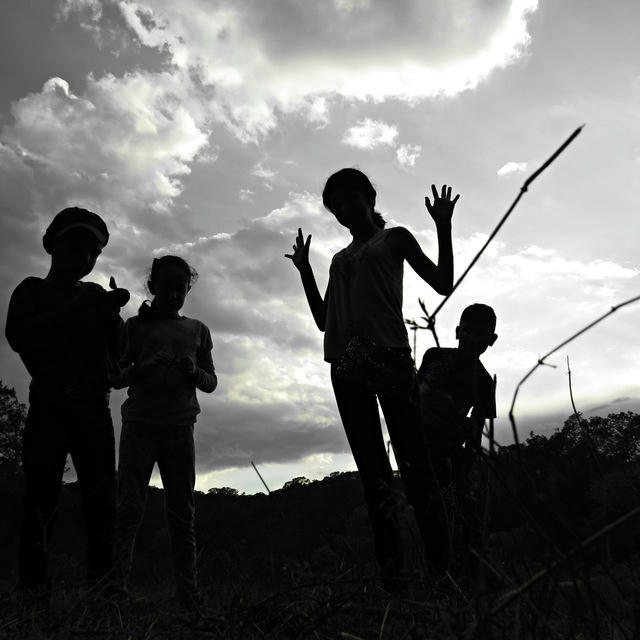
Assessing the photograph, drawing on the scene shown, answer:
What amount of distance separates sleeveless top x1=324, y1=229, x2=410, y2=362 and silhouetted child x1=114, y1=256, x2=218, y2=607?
1217 mm

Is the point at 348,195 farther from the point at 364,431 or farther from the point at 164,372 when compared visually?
the point at 164,372

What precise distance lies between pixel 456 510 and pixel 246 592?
2.61 feet

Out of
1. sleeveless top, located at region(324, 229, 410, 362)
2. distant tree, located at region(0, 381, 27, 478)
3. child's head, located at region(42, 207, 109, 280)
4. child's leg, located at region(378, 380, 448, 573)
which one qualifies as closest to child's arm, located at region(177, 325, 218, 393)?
child's head, located at region(42, 207, 109, 280)

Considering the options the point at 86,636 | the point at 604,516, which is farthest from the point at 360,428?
the point at 604,516

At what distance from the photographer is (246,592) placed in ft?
4.98

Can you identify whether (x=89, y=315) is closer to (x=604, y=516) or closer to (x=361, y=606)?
(x=361, y=606)

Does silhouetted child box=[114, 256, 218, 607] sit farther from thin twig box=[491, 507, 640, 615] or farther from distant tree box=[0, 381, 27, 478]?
distant tree box=[0, 381, 27, 478]

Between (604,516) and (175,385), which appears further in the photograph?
(175,385)

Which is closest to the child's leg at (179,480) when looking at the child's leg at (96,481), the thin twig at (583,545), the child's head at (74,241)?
the child's leg at (96,481)

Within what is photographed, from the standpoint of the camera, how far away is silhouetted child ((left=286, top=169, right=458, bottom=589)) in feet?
7.80

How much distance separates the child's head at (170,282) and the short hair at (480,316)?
204 centimetres

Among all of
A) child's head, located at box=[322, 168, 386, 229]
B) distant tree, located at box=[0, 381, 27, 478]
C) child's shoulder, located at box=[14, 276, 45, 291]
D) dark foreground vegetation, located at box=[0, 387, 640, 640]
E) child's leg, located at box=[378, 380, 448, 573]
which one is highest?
distant tree, located at box=[0, 381, 27, 478]

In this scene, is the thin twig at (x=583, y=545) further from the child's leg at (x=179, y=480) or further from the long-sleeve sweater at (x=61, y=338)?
the child's leg at (x=179, y=480)

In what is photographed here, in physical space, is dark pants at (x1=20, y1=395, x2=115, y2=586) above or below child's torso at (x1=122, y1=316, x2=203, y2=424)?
below
